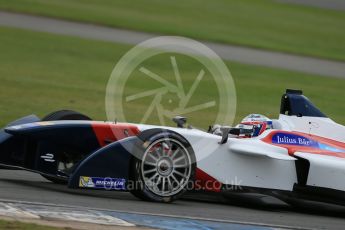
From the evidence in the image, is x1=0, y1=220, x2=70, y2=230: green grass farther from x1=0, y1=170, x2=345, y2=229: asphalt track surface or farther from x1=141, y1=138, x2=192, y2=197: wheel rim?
x1=141, y1=138, x2=192, y2=197: wheel rim

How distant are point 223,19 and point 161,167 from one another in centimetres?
2682

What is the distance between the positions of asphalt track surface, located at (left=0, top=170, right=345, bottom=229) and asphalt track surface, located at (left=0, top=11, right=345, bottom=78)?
16.9 metres

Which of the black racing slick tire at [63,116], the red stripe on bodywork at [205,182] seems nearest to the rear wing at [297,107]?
the red stripe on bodywork at [205,182]

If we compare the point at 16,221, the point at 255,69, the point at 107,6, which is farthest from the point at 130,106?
the point at 107,6

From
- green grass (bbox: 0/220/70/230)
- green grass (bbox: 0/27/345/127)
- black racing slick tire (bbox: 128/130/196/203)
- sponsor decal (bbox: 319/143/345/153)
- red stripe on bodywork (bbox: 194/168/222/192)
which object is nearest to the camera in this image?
green grass (bbox: 0/220/70/230)

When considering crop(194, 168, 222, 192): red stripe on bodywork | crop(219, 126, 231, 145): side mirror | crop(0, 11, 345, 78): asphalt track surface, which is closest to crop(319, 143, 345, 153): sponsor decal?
crop(219, 126, 231, 145): side mirror

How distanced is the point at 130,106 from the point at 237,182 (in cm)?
982

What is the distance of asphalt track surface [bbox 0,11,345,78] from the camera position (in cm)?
2780

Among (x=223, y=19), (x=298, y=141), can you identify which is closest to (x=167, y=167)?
(x=298, y=141)

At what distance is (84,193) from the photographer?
33.4ft

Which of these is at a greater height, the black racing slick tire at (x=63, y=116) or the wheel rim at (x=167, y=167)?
the black racing slick tire at (x=63, y=116)

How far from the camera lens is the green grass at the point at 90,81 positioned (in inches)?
751

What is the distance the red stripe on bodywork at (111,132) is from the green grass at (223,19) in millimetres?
19804

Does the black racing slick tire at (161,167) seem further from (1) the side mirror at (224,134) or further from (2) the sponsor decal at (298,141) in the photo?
(2) the sponsor decal at (298,141)
